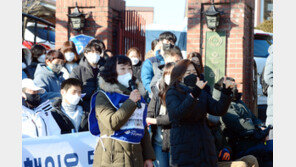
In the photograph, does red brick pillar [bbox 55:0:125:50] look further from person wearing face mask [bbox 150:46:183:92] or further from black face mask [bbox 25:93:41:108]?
black face mask [bbox 25:93:41:108]

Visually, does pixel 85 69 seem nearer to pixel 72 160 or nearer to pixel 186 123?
pixel 72 160

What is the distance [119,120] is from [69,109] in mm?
1707

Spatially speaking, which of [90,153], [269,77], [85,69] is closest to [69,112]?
[90,153]

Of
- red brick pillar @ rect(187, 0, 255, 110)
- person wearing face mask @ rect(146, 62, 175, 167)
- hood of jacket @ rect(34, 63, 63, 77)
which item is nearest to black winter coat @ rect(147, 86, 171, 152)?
person wearing face mask @ rect(146, 62, 175, 167)

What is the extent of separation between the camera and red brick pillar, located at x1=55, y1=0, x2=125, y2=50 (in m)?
8.91

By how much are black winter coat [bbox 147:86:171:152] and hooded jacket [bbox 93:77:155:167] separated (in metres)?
1.00

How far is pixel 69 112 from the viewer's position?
5.30m

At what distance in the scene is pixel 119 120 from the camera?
374 centimetres

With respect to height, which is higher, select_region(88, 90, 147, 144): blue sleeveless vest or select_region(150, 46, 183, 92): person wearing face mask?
select_region(150, 46, 183, 92): person wearing face mask

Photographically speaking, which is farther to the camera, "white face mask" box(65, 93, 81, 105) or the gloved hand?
the gloved hand

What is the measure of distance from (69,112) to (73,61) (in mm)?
1812

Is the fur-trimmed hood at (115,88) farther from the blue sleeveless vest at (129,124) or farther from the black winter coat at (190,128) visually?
the black winter coat at (190,128)

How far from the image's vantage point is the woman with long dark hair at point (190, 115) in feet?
13.3

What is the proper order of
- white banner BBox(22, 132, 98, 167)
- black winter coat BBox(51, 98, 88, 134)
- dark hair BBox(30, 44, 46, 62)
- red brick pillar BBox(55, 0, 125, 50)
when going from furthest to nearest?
red brick pillar BBox(55, 0, 125, 50) → dark hair BBox(30, 44, 46, 62) → black winter coat BBox(51, 98, 88, 134) → white banner BBox(22, 132, 98, 167)
